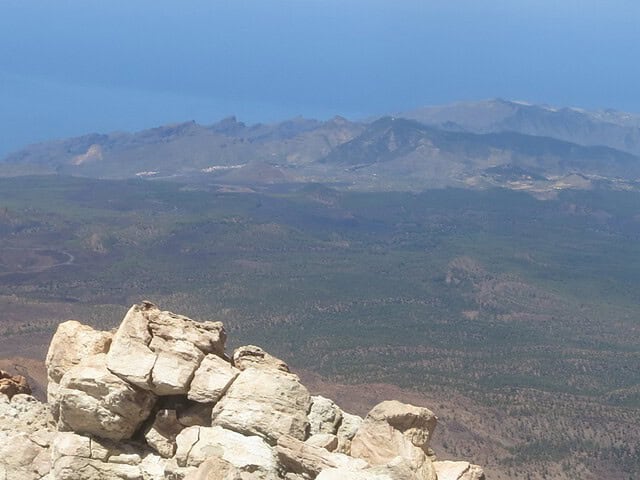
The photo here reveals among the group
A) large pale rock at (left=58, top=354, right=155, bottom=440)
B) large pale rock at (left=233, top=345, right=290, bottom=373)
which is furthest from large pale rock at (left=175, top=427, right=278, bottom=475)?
large pale rock at (left=233, top=345, right=290, bottom=373)

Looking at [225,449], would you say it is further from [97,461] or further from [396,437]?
[396,437]

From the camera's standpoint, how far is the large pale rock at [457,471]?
853 inches

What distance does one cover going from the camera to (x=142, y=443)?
2227 centimetres

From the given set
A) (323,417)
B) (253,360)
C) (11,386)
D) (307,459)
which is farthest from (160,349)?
(11,386)

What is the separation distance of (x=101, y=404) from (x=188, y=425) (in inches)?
89.2

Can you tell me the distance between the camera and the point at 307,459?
20109mm

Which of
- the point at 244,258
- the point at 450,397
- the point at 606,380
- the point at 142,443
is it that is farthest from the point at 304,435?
Answer: the point at 244,258

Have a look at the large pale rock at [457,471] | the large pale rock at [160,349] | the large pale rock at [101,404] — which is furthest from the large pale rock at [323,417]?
the large pale rock at [101,404]

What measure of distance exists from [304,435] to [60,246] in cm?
14444

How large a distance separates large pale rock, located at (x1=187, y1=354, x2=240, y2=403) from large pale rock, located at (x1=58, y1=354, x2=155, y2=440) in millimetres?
1238

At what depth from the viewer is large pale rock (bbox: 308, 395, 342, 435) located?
22719 millimetres

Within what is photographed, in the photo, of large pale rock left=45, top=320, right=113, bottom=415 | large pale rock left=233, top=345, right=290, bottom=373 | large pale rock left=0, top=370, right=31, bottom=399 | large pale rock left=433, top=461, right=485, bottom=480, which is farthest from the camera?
large pale rock left=0, top=370, right=31, bottom=399

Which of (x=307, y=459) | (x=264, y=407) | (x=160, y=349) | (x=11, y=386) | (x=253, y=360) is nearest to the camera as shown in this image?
(x=307, y=459)

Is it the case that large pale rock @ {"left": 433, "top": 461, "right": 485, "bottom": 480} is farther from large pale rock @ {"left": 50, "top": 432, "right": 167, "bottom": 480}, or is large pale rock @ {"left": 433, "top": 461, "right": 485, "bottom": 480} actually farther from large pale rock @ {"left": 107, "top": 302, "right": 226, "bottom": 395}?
large pale rock @ {"left": 50, "top": 432, "right": 167, "bottom": 480}
